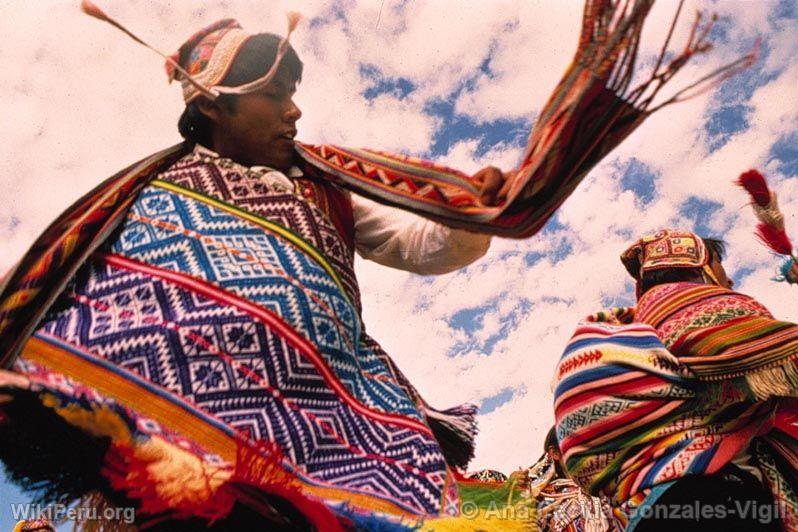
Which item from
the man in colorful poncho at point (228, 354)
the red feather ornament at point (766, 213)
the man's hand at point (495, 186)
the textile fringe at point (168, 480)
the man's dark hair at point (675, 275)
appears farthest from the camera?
the red feather ornament at point (766, 213)

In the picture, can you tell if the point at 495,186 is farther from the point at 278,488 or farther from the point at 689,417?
the point at 689,417

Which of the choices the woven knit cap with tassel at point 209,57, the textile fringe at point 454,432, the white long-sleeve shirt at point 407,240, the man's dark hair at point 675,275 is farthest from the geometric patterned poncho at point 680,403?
the woven knit cap with tassel at point 209,57

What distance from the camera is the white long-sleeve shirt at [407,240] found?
187 cm

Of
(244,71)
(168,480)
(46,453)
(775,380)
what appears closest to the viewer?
(168,480)

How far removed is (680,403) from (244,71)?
2.19 meters

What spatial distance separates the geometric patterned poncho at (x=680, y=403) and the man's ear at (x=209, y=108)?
1.96 m

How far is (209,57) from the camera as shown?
1.91m

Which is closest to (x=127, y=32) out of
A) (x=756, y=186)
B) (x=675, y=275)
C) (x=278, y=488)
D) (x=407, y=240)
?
(x=407, y=240)

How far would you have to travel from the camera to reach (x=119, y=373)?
4.69ft

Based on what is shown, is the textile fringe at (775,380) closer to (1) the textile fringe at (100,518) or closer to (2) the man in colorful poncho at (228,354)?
(2) the man in colorful poncho at (228,354)

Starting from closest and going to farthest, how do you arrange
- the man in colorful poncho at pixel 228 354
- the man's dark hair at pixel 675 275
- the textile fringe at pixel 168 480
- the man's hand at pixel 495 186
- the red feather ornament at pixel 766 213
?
the textile fringe at pixel 168 480, the man in colorful poncho at pixel 228 354, the man's hand at pixel 495 186, the man's dark hair at pixel 675 275, the red feather ornament at pixel 766 213

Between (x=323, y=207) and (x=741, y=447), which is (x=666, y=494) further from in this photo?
(x=323, y=207)

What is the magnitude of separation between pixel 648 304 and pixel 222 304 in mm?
2673

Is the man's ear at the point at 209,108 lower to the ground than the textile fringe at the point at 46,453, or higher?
higher
